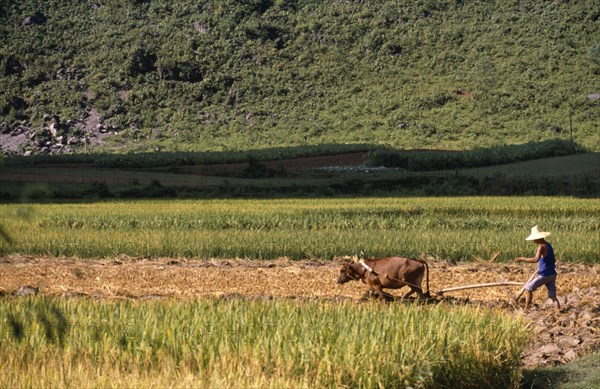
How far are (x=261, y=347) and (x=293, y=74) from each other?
83.4 meters

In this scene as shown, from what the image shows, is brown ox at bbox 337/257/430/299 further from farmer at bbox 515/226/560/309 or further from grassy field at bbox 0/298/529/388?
grassy field at bbox 0/298/529/388

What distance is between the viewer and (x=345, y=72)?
9081cm

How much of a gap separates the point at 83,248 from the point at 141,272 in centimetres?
373

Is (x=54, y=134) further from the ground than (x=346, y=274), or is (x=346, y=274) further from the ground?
(x=346, y=274)

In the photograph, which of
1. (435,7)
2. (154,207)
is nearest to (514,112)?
(435,7)

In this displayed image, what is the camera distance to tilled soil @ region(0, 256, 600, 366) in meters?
13.6

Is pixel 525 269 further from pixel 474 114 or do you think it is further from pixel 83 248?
pixel 474 114

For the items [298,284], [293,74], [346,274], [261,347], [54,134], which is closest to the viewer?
[261,347]

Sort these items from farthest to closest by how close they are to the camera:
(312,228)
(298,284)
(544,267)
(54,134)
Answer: (54,134) < (312,228) < (298,284) < (544,267)

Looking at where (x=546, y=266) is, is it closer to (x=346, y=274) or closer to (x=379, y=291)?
(x=379, y=291)

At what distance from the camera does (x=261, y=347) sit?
943 centimetres

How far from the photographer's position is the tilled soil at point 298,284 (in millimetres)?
13571

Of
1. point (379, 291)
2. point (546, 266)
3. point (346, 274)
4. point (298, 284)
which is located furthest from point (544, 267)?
point (298, 284)

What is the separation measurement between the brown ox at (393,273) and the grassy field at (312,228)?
5037mm
